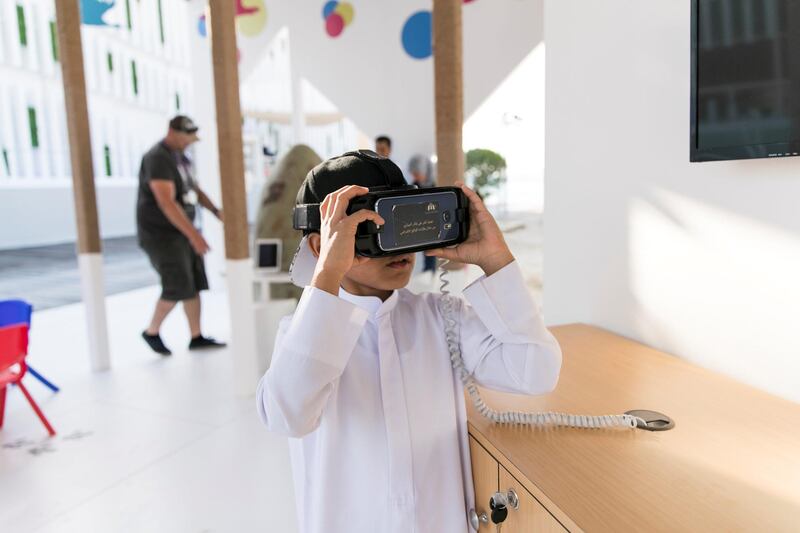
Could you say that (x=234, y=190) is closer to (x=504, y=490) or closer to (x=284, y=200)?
(x=284, y=200)

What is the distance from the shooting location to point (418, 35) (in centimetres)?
495

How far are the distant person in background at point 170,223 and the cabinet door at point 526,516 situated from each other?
2906 mm

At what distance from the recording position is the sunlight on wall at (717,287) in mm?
1011

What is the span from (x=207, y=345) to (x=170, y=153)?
3.98 ft

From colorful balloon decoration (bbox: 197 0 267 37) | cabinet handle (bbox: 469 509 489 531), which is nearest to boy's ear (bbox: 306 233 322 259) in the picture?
cabinet handle (bbox: 469 509 489 531)

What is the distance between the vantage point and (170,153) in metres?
3.35

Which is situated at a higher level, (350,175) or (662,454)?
(350,175)

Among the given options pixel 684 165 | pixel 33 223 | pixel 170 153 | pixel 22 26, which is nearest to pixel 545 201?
pixel 684 165

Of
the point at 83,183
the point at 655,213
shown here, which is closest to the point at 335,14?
the point at 83,183

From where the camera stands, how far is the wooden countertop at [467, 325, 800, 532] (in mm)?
656

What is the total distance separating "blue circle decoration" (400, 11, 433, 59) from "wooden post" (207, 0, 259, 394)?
2.63m

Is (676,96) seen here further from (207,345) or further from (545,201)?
(207,345)

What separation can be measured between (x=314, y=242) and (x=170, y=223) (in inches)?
111

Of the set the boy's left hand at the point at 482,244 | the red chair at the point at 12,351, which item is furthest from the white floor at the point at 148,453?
the boy's left hand at the point at 482,244
